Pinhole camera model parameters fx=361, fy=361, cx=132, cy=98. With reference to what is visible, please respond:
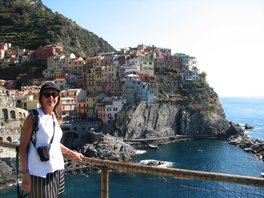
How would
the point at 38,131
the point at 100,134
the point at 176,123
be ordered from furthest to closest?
the point at 176,123 → the point at 100,134 → the point at 38,131

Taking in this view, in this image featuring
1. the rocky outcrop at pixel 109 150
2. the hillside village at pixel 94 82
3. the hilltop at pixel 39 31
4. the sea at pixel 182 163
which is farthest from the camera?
the hilltop at pixel 39 31

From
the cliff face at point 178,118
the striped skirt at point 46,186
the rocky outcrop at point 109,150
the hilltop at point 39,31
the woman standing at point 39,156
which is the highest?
the hilltop at point 39,31

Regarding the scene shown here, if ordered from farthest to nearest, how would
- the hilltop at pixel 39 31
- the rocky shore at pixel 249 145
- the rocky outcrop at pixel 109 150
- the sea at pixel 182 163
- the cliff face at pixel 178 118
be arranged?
the hilltop at pixel 39 31, the cliff face at pixel 178 118, the rocky shore at pixel 249 145, the rocky outcrop at pixel 109 150, the sea at pixel 182 163

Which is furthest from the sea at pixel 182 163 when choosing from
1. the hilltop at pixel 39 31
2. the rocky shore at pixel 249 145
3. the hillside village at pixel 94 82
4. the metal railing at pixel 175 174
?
the hilltop at pixel 39 31

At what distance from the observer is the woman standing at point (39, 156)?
3586mm

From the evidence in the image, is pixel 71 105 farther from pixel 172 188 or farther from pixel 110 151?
pixel 172 188

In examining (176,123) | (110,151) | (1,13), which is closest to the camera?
(110,151)

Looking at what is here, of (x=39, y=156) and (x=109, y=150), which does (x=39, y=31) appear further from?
(x=39, y=156)

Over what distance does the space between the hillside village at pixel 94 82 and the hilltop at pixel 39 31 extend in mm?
9397

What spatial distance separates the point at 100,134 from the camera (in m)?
47.3

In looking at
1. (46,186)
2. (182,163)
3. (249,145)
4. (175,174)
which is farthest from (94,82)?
(46,186)

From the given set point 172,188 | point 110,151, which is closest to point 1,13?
point 110,151

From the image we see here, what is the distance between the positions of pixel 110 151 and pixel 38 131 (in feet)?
128

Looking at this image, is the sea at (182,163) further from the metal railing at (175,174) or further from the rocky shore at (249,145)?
the metal railing at (175,174)
